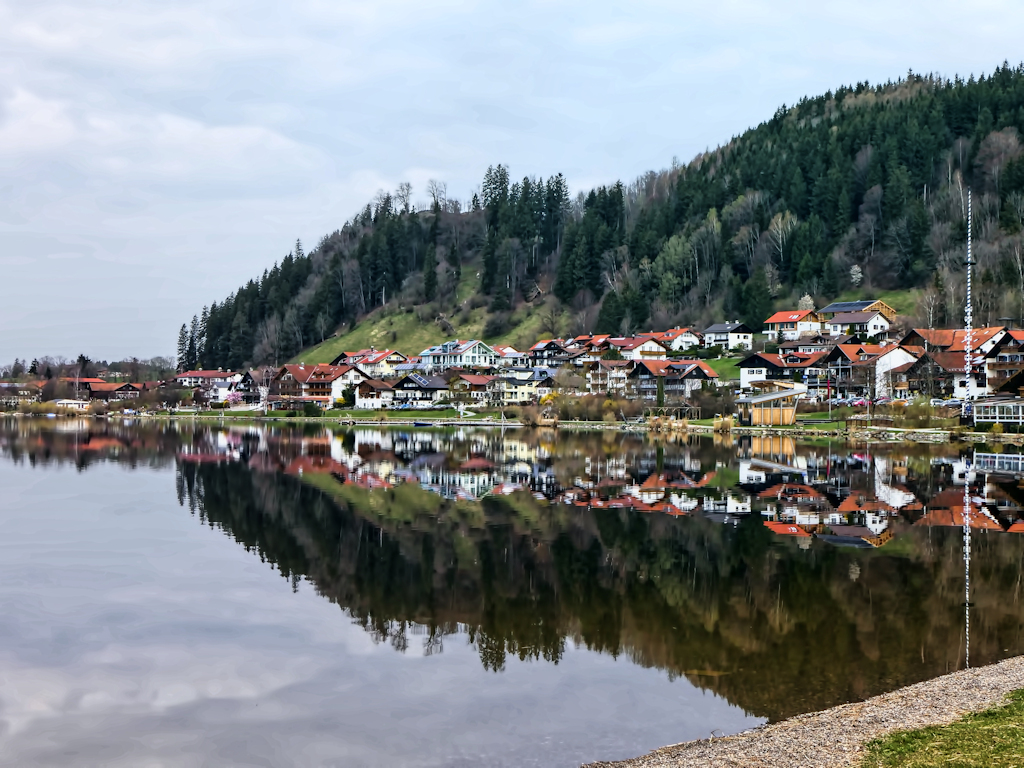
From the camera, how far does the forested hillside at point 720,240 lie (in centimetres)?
8312

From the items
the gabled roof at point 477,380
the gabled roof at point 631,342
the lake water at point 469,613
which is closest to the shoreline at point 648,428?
the gabled roof at point 477,380

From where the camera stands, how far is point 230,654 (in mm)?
11992

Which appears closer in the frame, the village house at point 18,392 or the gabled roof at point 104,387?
the village house at point 18,392

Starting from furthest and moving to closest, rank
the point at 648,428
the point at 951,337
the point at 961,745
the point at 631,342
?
the point at 631,342 → the point at 951,337 → the point at 648,428 → the point at 961,745

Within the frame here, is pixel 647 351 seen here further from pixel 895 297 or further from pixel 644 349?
pixel 895 297

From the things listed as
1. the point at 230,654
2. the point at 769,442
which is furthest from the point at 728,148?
the point at 230,654

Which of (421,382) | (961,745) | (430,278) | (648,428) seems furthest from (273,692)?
(430,278)

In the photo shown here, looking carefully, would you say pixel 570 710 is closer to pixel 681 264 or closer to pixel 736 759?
A: pixel 736 759

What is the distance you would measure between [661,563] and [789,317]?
63.9 metres

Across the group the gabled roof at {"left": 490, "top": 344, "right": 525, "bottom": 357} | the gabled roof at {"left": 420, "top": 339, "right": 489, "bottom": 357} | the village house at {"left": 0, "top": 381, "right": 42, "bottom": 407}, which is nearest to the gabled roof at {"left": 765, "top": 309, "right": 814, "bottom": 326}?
the gabled roof at {"left": 490, "top": 344, "right": 525, "bottom": 357}

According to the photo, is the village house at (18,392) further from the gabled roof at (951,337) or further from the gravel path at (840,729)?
the gravel path at (840,729)

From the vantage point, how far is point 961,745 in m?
7.27

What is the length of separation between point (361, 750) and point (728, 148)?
5003 inches

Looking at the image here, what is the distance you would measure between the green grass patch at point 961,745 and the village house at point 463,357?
82.2m
